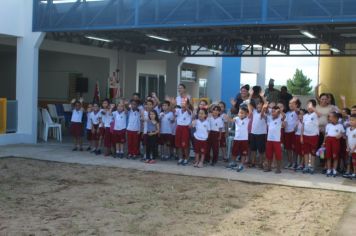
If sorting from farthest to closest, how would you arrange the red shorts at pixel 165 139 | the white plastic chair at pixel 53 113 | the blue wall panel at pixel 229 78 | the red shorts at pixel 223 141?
the blue wall panel at pixel 229 78
the white plastic chair at pixel 53 113
the red shorts at pixel 165 139
the red shorts at pixel 223 141

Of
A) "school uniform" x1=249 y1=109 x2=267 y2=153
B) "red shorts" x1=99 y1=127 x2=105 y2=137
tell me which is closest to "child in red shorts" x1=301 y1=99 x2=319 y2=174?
"school uniform" x1=249 y1=109 x2=267 y2=153

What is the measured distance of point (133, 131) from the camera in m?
12.3

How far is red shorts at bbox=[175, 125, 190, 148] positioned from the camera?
38.1ft

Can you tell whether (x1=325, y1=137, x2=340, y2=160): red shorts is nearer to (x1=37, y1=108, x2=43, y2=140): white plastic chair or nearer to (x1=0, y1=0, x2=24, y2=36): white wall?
(x1=0, y1=0, x2=24, y2=36): white wall

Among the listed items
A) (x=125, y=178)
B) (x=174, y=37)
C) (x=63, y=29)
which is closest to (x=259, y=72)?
(x=174, y=37)

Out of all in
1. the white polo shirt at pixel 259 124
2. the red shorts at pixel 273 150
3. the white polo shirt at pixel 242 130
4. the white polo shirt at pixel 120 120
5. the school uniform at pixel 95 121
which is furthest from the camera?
the school uniform at pixel 95 121

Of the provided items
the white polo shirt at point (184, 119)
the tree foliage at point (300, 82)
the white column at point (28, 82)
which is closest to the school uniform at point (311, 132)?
the white polo shirt at point (184, 119)

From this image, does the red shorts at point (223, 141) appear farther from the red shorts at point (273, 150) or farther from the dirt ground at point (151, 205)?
the dirt ground at point (151, 205)

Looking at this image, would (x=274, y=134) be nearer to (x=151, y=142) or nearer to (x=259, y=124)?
(x=259, y=124)

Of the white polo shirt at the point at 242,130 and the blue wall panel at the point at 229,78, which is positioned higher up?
the blue wall panel at the point at 229,78

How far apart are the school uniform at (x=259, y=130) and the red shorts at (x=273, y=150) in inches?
12.0

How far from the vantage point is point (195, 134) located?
1142 cm

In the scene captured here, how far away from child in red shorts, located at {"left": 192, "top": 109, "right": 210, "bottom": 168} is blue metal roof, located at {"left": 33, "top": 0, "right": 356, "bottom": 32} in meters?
2.34

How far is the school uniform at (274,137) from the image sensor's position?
10.7m
